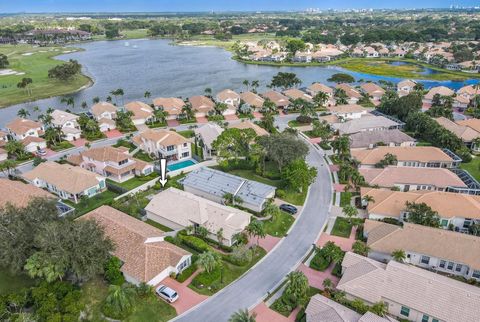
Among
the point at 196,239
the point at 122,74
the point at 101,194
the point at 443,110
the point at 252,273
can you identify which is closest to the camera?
the point at 252,273

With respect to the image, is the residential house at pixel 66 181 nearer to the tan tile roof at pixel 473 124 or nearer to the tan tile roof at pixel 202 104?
the tan tile roof at pixel 202 104

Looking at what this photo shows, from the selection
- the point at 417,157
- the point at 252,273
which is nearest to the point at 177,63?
the point at 417,157

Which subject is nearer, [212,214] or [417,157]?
[212,214]

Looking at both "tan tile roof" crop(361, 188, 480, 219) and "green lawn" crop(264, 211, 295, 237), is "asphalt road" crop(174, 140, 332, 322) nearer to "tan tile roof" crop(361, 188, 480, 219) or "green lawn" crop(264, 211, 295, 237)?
"green lawn" crop(264, 211, 295, 237)

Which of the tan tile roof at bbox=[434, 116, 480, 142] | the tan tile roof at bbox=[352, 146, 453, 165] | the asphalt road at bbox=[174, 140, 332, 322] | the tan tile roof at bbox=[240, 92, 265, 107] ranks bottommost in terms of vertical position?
the asphalt road at bbox=[174, 140, 332, 322]

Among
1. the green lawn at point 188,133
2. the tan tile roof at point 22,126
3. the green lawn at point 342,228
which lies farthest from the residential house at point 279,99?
the tan tile roof at point 22,126

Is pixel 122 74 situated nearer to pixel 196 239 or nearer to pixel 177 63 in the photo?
pixel 177 63

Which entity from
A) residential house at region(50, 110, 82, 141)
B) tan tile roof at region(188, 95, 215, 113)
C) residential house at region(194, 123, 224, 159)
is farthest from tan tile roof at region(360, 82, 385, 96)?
residential house at region(50, 110, 82, 141)
